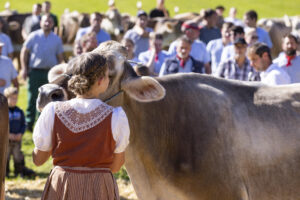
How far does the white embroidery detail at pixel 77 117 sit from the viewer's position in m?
3.58

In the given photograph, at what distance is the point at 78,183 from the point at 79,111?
0.46 meters

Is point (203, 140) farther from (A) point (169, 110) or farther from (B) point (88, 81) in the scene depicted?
(B) point (88, 81)

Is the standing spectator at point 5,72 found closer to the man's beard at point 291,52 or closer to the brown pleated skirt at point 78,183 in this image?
the man's beard at point 291,52

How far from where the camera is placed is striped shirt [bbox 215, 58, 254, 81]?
27.9 ft

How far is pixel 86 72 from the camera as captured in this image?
3594 millimetres

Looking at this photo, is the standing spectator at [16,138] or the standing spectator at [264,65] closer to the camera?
the standing spectator at [264,65]

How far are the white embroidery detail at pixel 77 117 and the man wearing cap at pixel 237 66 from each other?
5133 mm

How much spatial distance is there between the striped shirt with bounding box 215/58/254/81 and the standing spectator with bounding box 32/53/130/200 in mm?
5038

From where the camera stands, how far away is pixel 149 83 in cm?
450

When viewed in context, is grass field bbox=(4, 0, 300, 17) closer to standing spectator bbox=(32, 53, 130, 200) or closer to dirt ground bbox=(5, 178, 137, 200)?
dirt ground bbox=(5, 178, 137, 200)

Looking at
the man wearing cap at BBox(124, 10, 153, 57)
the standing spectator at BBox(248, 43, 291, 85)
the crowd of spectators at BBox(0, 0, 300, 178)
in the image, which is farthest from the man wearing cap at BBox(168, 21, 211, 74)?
the standing spectator at BBox(248, 43, 291, 85)

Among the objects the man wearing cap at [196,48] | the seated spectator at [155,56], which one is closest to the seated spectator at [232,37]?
the man wearing cap at [196,48]

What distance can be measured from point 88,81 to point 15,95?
5.89 meters

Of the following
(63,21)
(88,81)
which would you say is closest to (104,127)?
(88,81)
